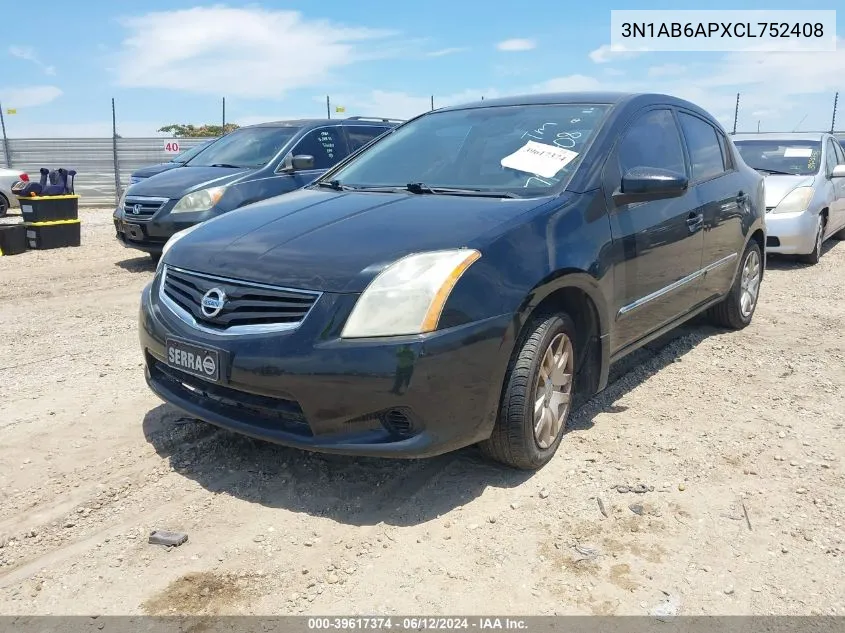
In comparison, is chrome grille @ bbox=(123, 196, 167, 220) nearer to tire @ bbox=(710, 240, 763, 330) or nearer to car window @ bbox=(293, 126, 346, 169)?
car window @ bbox=(293, 126, 346, 169)

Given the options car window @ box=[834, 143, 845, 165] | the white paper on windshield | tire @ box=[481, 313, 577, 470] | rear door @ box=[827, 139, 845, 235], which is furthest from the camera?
car window @ box=[834, 143, 845, 165]

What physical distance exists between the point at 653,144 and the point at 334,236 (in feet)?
6.89

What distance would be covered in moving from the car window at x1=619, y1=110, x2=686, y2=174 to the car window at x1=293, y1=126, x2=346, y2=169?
198 inches

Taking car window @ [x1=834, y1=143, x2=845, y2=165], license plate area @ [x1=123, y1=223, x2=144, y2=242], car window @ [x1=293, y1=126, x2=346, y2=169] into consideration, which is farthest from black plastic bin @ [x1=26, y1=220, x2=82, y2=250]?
car window @ [x1=834, y1=143, x2=845, y2=165]

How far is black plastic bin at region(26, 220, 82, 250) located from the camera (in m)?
9.52

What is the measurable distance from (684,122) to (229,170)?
5.44 m

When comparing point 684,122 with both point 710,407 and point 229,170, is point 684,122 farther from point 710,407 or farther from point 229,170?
point 229,170

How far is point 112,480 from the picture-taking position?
10.5ft

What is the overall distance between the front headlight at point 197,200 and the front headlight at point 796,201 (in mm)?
6233

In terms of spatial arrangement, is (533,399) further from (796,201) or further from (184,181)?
(796,201)

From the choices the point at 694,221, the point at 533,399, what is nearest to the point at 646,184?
the point at 694,221

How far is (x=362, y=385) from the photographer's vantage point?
265 centimetres

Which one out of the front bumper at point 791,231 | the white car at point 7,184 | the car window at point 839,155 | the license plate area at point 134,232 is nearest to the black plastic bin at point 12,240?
the license plate area at point 134,232

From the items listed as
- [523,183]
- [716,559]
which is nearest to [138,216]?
[523,183]
